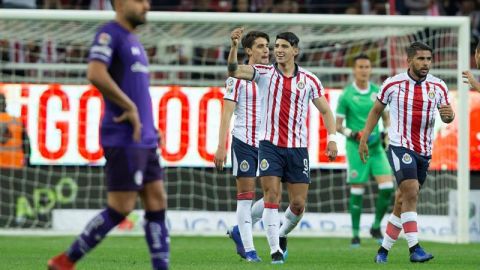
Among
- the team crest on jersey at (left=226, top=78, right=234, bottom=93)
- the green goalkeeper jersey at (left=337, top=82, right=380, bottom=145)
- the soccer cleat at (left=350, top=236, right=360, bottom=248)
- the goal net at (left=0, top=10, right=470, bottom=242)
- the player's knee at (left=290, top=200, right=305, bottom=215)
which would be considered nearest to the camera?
the player's knee at (left=290, top=200, right=305, bottom=215)

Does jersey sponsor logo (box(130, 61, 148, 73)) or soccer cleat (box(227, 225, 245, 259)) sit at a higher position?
jersey sponsor logo (box(130, 61, 148, 73))

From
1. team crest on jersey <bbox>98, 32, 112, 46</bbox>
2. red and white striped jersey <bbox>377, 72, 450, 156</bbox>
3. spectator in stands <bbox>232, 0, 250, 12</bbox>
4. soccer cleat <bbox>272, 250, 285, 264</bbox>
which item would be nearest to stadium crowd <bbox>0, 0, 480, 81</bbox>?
spectator in stands <bbox>232, 0, 250, 12</bbox>

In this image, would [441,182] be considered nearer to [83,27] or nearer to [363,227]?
[363,227]

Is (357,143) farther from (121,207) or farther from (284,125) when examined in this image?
(121,207)

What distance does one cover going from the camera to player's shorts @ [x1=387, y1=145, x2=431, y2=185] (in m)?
10.9

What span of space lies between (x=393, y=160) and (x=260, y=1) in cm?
1038

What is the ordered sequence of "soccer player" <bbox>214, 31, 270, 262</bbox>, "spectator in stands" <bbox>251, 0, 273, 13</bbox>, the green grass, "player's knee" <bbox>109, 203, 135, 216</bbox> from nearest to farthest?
"player's knee" <bbox>109, 203, 135, 216</bbox> < the green grass < "soccer player" <bbox>214, 31, 270, 262</bbox> < "spectator in stands" <bbox>251, 0, 273, 13</bbox>

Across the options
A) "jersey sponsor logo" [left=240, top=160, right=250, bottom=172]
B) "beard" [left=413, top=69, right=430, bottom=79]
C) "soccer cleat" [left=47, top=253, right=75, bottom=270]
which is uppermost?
"beard" [left=413, top=69, right=430, bottom=79]

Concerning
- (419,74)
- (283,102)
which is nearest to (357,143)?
(419,74)

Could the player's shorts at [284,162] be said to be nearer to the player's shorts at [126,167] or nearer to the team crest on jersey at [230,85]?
the team crest on jersey at [230,85]

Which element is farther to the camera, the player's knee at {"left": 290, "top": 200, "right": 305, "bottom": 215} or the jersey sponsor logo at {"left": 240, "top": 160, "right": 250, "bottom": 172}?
the jersey sponsor logo at {"left": 240, "top": 160, "right": 250, "bottom": 172}

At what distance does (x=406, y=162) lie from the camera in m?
10.9

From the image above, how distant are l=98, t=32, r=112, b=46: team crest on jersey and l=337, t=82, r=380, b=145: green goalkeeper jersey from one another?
24.9ft

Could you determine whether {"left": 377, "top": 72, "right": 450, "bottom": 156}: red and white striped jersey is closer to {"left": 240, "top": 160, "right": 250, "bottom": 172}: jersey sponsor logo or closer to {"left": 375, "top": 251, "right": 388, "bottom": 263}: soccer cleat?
{"left": 375, "top": 251, "right": 388, "bottom": 263}: soccer cleat
